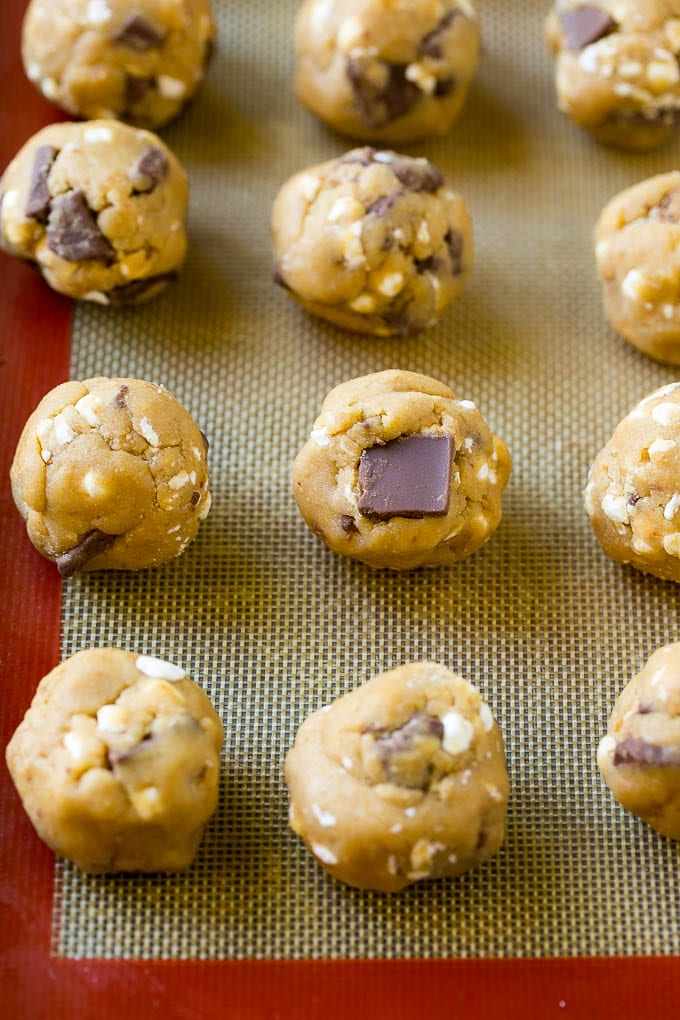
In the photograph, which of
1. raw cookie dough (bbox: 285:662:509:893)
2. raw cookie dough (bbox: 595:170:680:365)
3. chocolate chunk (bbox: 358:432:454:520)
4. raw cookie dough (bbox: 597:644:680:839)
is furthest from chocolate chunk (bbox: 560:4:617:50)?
raw cookie dough (bbox: 285:662:509:893)

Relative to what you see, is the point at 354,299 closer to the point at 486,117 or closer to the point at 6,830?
the point at 486,117

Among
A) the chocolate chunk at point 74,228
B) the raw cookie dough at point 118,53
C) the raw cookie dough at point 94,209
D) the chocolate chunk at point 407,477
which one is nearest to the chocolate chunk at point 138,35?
the raw cookie dough at point 118,53

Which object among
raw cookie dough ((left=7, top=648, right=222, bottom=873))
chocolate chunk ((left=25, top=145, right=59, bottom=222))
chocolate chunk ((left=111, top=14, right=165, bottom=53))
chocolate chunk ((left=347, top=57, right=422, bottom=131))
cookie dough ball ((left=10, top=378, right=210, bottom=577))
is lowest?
raw cookie dough ((left=7, top=648, right=222, bottom=873))

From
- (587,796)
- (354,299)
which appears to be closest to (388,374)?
(354,299)

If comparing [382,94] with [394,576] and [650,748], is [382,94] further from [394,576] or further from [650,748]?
[650,748]

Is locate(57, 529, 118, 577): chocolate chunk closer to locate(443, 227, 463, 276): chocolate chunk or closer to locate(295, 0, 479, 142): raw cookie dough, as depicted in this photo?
locate(443, 227, 463, 276): chocolate chunk

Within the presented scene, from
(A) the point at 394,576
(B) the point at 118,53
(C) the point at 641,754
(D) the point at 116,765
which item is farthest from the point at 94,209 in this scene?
Answer: (C) the point at 641,754
